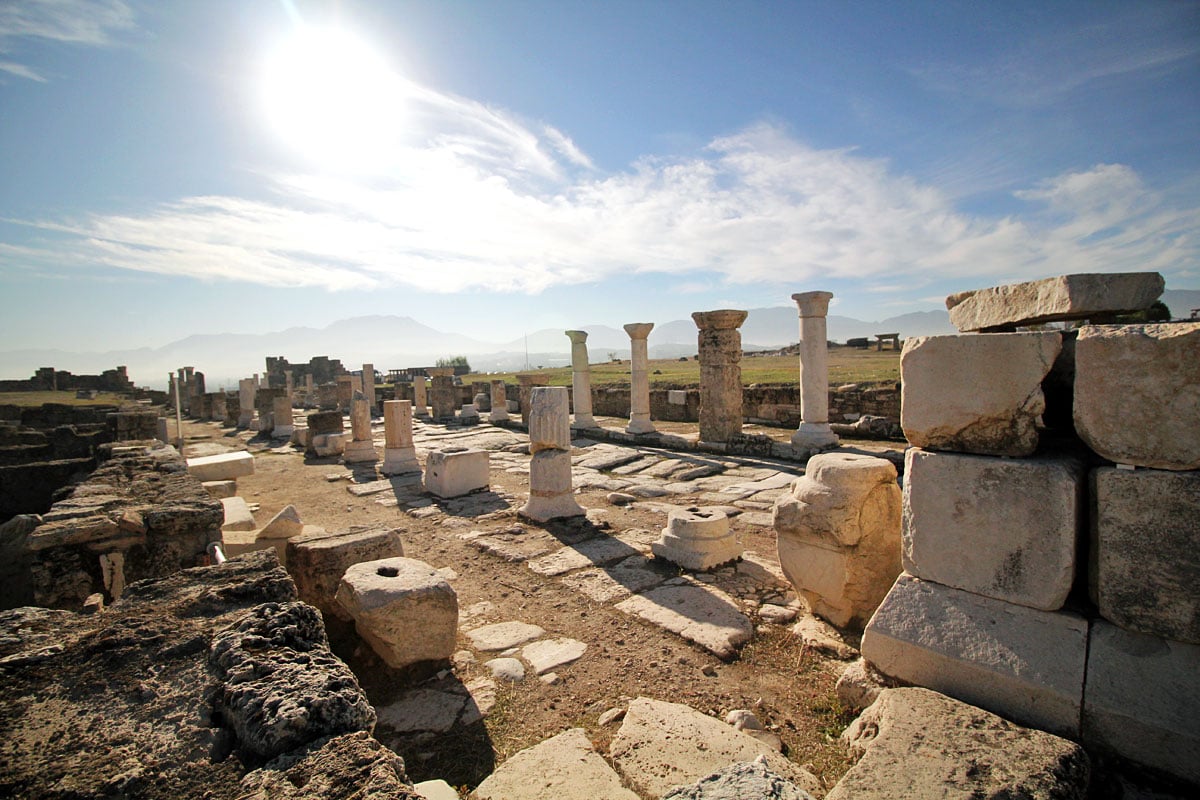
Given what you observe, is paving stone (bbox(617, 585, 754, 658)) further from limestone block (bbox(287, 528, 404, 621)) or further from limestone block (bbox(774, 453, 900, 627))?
limestone block (bbox(287, 528, 404, 621))

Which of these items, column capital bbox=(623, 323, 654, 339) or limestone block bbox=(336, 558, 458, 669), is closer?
limestone block bbox=(336, 558, 458, 669)

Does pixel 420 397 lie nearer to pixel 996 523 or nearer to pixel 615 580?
pixel 615 580

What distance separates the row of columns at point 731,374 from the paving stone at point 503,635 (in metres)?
5.01

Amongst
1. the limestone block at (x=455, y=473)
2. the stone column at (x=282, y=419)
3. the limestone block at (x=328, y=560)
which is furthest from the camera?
the stone column at (x=282, y=419)

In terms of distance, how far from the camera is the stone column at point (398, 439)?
36.6 ft

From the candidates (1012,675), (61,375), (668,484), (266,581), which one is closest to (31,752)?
(266,581)

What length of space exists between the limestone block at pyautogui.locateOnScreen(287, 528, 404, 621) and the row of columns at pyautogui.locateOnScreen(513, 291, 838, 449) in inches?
185

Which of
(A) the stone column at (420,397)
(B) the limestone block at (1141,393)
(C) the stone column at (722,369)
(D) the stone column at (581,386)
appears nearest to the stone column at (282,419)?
(A) the stone column at (420,397)

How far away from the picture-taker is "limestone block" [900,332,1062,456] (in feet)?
8.43

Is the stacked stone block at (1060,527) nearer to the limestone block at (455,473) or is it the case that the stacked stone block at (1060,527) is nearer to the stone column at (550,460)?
the stone column at (550,460)

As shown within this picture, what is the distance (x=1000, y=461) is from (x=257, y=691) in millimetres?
3357

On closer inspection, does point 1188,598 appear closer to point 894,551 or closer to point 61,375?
point 894,551

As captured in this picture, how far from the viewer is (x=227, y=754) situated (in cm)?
191

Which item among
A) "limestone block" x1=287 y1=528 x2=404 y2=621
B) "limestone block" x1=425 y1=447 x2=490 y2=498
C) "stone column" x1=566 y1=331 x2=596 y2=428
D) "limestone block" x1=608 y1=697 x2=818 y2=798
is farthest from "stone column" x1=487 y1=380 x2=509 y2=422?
"limestone block" x1=608 y1=697 x2=818 y2=798
